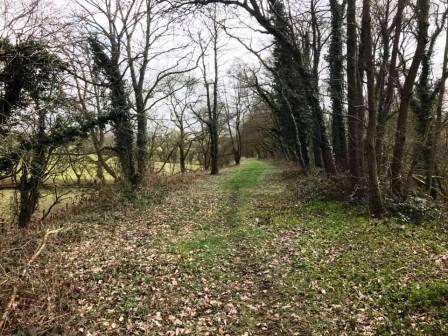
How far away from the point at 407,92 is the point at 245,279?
7.13 m

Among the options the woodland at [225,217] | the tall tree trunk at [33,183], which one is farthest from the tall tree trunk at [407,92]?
the tall tree trunk at [33,183]

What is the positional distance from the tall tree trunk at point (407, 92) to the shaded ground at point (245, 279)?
157cm

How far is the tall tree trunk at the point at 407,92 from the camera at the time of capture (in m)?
9.44

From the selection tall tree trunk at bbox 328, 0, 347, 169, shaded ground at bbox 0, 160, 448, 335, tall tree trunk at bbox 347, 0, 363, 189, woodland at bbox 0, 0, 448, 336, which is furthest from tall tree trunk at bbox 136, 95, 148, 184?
tall tree trunk at bbox 347, 0, 363, 189

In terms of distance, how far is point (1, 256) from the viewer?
21.2ft

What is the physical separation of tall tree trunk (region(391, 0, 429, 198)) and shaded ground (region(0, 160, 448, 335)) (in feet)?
5.15

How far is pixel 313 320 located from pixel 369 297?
107cm

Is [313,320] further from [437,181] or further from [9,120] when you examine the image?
[437,181]

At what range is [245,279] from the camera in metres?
6.57

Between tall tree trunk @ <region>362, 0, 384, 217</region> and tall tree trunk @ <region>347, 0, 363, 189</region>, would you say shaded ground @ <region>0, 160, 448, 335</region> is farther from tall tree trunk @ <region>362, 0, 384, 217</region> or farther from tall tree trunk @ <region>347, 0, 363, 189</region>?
tall tree trunk @ <region>347, 0, 363, 189</region>

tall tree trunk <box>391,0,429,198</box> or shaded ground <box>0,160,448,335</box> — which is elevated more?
tall tree trunk <box>391,0,429,198</box>

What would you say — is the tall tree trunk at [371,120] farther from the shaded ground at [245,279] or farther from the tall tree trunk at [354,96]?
the tall tree trunk at [354,96]

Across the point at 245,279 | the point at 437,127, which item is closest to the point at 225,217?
the point at 245,279

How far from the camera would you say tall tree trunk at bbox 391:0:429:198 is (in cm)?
944
